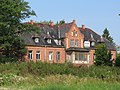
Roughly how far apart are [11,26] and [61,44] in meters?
24.4

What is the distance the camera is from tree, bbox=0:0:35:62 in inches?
2356

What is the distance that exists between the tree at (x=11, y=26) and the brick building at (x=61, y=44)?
1235 centimetres

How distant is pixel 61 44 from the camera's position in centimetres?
8338

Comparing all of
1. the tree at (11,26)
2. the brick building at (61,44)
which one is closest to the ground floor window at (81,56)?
the brick building at (61,44)

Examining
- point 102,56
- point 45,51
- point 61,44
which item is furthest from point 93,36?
point 45,51

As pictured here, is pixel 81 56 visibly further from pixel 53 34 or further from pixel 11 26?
pixel 11 26

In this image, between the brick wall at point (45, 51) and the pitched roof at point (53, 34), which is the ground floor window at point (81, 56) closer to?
the brick wall at point (45, 51)

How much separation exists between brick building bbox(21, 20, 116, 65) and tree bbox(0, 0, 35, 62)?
12345 mm

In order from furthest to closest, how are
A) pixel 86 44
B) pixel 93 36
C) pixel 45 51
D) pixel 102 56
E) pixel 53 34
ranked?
pixel 93 36
pixel 86 44
pixel 53 34
pixel 45 51
pixel 102 56

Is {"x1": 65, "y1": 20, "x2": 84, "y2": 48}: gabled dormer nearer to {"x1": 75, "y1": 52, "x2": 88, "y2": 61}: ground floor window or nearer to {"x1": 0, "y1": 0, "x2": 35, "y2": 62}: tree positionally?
{"x1": 75, "y1": 52, "x2": 88, "y2": 61}: ground floor window

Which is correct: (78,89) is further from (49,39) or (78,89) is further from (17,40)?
(49,39)

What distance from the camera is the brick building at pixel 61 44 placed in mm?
78625

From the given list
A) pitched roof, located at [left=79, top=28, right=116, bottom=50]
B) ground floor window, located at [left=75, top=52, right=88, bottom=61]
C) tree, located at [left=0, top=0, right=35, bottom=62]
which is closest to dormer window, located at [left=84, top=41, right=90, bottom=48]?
pitched roof, located at [left=79, top=28, right=116, bottom=50]

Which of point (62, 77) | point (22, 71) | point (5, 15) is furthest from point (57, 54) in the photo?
point (62, 77)
